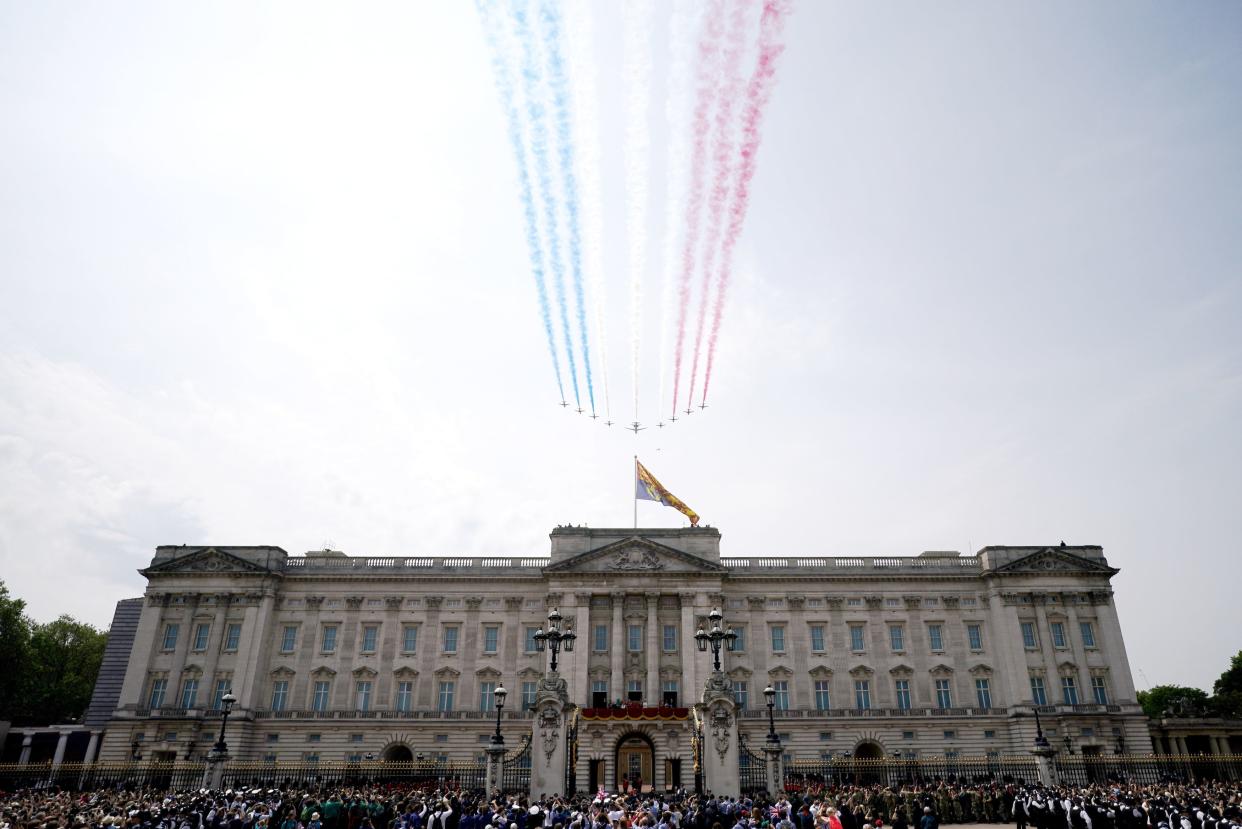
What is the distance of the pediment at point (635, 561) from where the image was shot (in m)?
61.4

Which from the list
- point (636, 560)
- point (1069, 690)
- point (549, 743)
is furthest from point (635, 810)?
point (1069, 690)

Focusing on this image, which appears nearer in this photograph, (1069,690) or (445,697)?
(1069,690)

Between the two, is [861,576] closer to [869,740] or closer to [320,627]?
[869,740]

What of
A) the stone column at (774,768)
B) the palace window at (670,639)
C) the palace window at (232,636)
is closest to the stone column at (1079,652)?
the palace window at (670,639)

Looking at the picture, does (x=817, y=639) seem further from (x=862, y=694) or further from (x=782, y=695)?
(x=782, y=695)

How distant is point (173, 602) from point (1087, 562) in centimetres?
7210

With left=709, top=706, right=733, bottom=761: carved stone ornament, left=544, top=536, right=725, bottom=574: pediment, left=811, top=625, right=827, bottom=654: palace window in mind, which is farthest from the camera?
left=544, top=536, right=725, bottom=574: pediment

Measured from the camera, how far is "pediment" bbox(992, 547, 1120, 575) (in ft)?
202

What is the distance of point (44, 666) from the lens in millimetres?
72688

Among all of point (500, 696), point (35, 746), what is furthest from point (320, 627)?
point (500, 696)

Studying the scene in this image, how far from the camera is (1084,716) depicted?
56812mm

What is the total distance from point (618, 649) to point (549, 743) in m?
24.9

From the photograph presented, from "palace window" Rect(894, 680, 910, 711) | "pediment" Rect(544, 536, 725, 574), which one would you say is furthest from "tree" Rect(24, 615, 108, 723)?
"palace window" Rect(894, 680, 910, 711)

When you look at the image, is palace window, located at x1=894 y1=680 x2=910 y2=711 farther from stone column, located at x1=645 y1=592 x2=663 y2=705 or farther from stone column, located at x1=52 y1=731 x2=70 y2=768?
stone column, located at x1=52 y1=731 x2=70 y2=768
